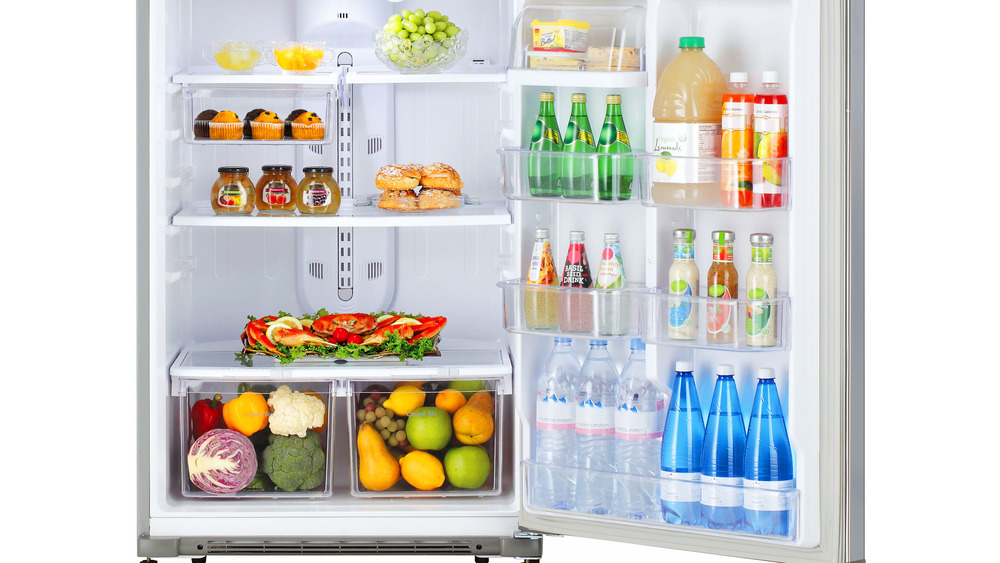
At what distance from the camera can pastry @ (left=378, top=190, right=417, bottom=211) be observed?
3.53m

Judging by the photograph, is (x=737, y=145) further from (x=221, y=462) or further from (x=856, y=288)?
(x=221, y=462)

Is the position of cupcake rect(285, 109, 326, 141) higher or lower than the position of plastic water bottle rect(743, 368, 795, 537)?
higher

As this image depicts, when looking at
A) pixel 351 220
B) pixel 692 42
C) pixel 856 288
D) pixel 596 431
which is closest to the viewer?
pixel 856 288

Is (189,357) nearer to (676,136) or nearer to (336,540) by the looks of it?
(336,540)

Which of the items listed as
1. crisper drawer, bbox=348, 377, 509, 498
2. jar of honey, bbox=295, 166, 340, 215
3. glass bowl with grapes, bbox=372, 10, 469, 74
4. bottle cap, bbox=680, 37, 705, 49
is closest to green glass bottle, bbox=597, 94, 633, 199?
bottle cap, bbox=680, 37, 705, 49

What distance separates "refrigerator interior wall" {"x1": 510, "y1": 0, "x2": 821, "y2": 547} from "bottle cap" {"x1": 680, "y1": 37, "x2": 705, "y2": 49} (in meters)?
0.10

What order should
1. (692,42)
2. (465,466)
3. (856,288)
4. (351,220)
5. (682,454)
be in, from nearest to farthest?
(856,288), (692,42), (682,454), (351,220), (465,466)

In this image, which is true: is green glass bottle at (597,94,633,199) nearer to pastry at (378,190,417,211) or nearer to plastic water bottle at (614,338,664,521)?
plastic water bottle at (614,338,664,521)

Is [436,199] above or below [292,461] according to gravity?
above

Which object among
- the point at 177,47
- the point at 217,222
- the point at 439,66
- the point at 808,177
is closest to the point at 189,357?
the point at 217,222

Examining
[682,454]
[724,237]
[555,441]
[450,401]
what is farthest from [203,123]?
[682,454]

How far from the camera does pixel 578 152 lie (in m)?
3.13

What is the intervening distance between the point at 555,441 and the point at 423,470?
18.3 inches

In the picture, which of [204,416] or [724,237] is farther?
[204,416]
